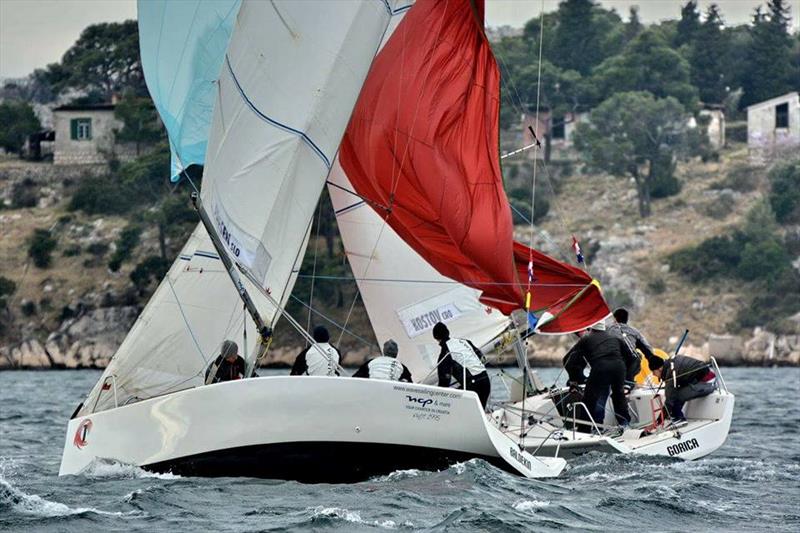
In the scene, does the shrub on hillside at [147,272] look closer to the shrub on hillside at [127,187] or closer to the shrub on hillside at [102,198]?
the shrub on hillside at [127,187]

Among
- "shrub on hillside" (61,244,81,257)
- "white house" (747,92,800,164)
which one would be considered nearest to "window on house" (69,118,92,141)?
"shrub on hillside" (61,244,81,257)

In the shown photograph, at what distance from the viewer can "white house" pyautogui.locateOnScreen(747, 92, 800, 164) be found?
9488 cm

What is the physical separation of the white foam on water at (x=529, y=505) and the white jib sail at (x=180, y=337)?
14.5 ft

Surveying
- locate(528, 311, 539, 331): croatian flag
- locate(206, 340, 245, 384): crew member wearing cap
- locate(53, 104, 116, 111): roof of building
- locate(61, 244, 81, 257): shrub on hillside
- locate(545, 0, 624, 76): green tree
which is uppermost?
locate(545, 0, 624, 76): green tree

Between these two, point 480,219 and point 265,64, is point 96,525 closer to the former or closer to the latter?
point 265,64

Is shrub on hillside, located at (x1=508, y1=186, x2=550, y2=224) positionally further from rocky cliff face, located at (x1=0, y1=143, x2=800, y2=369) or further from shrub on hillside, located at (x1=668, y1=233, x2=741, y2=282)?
shrub on hillside, located at (x1=668, y1=233, x2=741, y2=282)

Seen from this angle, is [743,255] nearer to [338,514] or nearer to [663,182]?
[663,182]

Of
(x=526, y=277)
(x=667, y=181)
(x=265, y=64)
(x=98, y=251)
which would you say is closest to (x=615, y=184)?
(x=667, y=181)

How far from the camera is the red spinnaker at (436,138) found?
18.8 metres

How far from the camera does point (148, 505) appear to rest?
47.6 ft

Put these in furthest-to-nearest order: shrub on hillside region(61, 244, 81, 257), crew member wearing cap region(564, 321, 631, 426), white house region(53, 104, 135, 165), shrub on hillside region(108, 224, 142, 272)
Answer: white house region(53, 104, 135, 165)
shrub on hillside region(61, 244, 81, 257)
shrub on hillside region(108, 224, 142, 272)
crew member wearing cap region(564, 321, 631, 426)

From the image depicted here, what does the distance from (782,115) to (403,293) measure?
7889 cm

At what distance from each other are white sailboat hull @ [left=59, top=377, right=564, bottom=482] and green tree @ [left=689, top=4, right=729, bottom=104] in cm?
9668

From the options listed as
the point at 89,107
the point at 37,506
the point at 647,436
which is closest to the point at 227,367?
the point at 37,506
